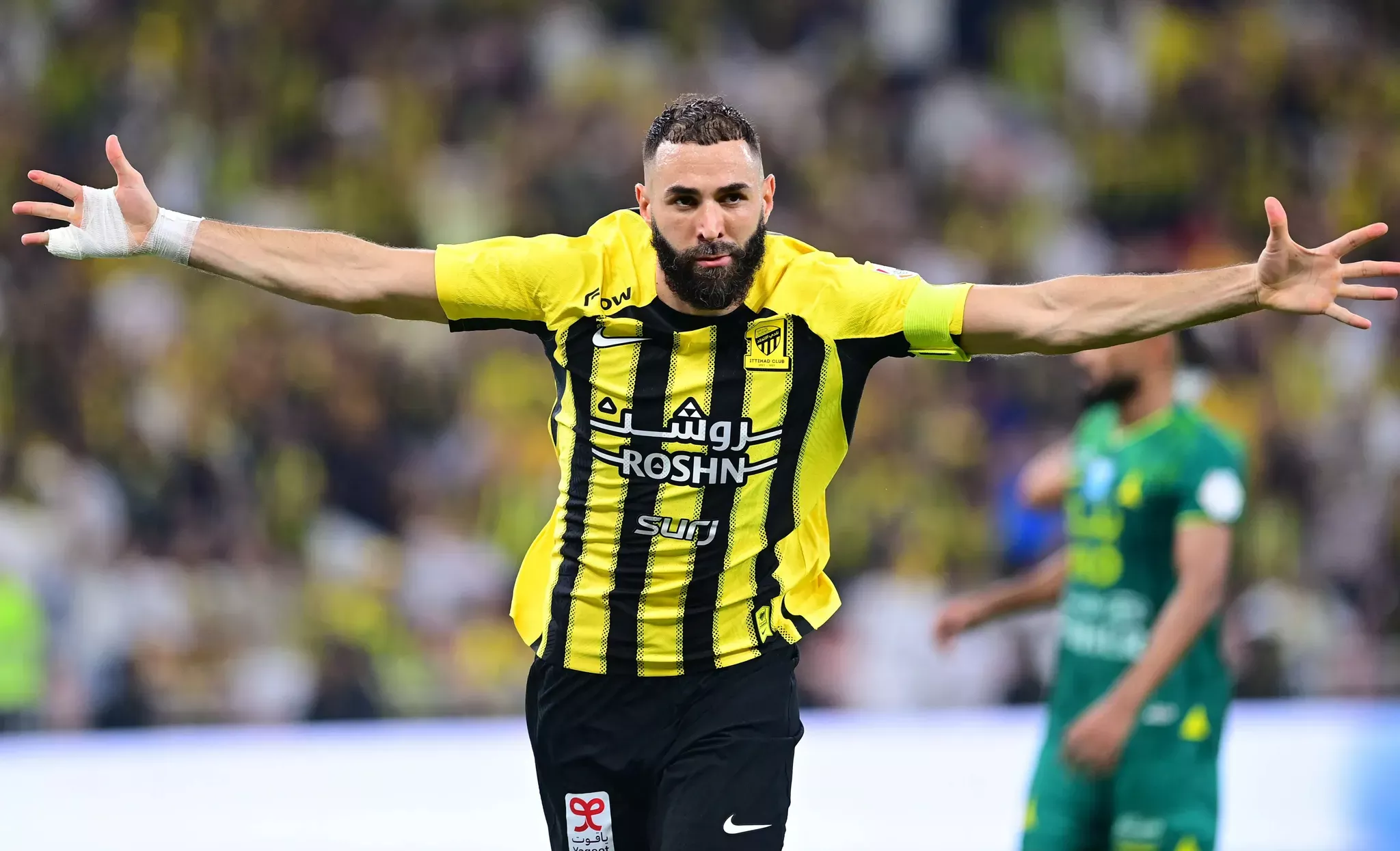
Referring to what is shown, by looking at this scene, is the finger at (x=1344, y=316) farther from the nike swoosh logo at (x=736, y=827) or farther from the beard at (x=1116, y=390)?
the beard at (x=1116, y=390)

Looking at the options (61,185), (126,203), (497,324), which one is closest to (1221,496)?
(497,324)

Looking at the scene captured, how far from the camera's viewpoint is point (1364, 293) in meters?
3.90

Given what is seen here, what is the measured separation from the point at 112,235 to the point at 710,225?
4.64 ft

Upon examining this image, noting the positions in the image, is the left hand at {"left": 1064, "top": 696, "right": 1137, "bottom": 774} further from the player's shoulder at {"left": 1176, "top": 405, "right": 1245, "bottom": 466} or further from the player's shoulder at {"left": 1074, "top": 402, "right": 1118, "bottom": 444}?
the player's shoulder at {"left": 1074, "top": 402, "right": 1118, "bottom": 444}

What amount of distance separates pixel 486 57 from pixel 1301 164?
236 inches

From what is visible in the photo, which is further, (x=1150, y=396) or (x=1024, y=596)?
(x=1024, y=596)

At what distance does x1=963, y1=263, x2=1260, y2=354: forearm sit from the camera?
3.93m

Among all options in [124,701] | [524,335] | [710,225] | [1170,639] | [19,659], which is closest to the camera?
[710,225]

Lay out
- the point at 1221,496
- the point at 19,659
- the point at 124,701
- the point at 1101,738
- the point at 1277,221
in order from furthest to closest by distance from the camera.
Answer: the point at 124,701
the point at 19,659
the point at 1221,496
the point at 1101,738
the point at 1277,221

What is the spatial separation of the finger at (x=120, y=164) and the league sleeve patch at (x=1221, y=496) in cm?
328

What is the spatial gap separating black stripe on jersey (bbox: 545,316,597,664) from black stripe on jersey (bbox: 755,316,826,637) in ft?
1.45

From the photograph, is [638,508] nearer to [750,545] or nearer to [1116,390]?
[750,545]

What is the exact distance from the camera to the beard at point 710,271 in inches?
162

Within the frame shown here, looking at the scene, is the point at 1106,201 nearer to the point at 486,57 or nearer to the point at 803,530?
the point at 486,57
